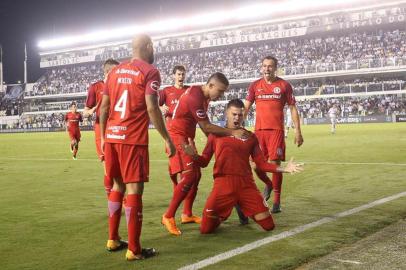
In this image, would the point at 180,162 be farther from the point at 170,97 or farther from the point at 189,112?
the point at 170,97

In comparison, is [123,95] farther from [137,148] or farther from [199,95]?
[199,95]

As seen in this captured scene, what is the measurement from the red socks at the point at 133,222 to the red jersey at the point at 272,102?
136 inches

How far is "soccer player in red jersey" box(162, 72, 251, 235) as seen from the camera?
5.94m

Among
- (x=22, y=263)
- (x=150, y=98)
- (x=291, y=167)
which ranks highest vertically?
(x=150, y=98)

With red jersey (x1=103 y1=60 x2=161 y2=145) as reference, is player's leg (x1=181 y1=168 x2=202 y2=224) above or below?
below

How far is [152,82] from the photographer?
4.72 m

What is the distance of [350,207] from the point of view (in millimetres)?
7270

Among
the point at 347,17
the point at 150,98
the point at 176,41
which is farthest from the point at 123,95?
the point at 176,41

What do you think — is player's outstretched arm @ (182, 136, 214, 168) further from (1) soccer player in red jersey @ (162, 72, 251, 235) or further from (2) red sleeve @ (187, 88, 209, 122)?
(2) red sleeve @ (187, 88, 209, 122)

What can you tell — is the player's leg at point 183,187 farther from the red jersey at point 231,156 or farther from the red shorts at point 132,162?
the red shorts at point 132,162

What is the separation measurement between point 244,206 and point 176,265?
5.28 feet

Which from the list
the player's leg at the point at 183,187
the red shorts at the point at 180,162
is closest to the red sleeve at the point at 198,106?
the red shorts at the point at 180,162

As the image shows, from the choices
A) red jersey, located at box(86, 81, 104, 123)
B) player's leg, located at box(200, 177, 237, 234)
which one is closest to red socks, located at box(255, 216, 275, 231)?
player's leg, located at box(200, 177, 237, 234)

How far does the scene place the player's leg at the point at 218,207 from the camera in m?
5.84
